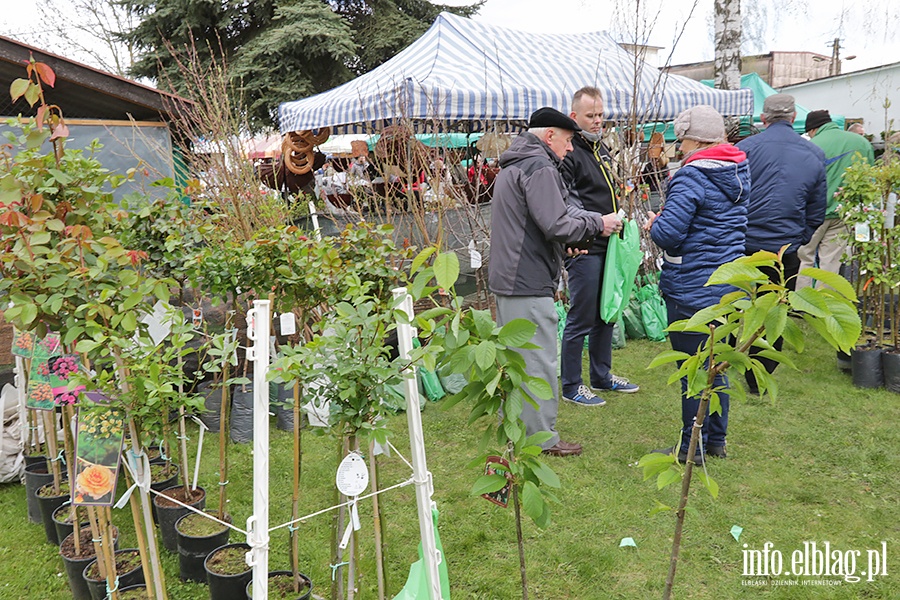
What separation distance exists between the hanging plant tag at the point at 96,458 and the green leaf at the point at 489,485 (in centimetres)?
104

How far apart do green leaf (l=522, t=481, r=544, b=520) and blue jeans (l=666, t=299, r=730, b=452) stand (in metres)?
1.71

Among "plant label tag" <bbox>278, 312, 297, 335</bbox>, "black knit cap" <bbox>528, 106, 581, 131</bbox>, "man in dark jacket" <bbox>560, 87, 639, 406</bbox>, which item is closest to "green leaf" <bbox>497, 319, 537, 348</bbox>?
"plant label tag" <bbox>278, 312, 297, 335</bbox>

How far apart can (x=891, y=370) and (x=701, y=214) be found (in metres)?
2.36

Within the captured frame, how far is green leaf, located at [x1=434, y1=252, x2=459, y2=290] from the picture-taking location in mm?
1575

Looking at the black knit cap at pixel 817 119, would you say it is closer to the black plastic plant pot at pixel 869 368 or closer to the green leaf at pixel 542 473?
the black plastic plant pot at pixel 869 368

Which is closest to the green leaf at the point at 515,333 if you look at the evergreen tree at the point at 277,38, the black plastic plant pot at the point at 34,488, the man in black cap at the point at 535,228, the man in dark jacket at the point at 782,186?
the man in black cap at the point at 535,228

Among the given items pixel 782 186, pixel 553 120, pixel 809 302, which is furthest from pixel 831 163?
pixel 809 302

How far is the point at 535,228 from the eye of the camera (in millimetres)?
3363

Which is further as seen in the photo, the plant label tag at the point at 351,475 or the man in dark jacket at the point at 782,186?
the man in dark jacket at the point at 782,186

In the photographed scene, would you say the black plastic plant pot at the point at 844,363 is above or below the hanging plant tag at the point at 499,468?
below

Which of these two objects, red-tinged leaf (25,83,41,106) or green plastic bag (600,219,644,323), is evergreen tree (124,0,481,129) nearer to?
green plastic bag (600,219,644,323)

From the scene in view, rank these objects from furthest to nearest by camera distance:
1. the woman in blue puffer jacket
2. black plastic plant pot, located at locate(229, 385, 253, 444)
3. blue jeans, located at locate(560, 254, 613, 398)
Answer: blue jeans, located at locate(560, 254, 613, 398) < black plastic plant pot, located at locate(229, 385, 253, 444) < the woman in blue puffer jacket

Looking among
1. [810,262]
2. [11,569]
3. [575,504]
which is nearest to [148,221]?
[11,569]

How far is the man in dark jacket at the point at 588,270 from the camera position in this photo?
12.9ft
